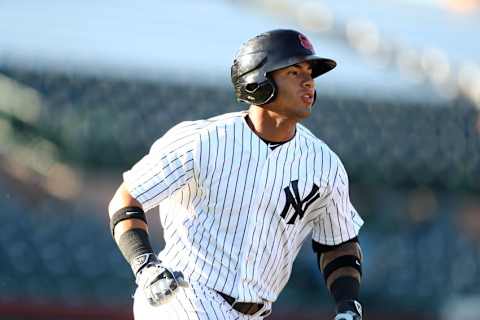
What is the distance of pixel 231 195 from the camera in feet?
12.8

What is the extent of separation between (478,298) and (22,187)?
15.0 feet

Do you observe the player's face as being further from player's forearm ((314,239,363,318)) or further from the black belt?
the black belt

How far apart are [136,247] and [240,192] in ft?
1.36

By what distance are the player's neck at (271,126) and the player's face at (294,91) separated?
0.19ft

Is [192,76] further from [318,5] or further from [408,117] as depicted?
[318,5]

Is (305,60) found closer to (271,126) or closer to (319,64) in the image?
(319,64)

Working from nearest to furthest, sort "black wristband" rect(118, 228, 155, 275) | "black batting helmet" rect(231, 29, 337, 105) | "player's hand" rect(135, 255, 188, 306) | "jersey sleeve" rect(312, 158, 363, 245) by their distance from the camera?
"player's hand" rect(135, 255, 188, 306) → "black wristband" rect(118, 228, 155, 275) → "black batting helmet" rect(231, 29, 337, 105) → "jersey sleeve" rect(312, 158, 363, 245)

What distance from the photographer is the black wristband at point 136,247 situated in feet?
12.5

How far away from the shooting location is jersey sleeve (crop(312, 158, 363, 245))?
13.2 feet

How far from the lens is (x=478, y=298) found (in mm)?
9961

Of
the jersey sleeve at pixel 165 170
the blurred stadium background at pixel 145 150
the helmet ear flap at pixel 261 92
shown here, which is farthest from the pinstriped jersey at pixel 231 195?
the blurred stadium background at pixel 145 150

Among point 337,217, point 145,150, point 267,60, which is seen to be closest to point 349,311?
point 337,217

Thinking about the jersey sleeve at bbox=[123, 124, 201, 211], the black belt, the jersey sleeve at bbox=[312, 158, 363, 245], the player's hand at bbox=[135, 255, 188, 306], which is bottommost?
the black belt

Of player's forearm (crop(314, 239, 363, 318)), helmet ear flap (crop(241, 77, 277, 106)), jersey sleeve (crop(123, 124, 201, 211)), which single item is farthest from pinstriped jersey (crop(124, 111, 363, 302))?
player's forearm (crop(314, 239, 363, 318))
